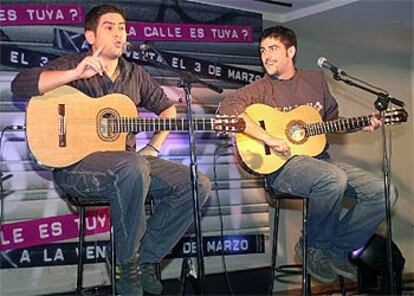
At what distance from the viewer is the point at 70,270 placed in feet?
10.1

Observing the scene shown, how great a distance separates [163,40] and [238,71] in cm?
58

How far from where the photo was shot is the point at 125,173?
2100 millimetres

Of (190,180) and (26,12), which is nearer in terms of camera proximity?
(190,180)

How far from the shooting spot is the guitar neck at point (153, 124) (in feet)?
7.69

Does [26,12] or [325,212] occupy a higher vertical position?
[26,12]

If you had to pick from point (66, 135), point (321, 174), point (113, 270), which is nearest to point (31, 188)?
point (66, 135)

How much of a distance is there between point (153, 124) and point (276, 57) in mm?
786

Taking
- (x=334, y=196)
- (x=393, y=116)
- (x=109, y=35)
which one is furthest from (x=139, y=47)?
(x=393, y=116)

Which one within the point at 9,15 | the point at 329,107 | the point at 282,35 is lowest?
the point at 329,107

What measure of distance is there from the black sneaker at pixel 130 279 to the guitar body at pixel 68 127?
476 millimetres

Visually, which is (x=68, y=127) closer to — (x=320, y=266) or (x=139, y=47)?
(x=139, y=47)

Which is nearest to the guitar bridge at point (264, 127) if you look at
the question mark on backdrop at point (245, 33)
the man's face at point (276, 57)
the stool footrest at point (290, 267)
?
the man's face at point (276, 57)

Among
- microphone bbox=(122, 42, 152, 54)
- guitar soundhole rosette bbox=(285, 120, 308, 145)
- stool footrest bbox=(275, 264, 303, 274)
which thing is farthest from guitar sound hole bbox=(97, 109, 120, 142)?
stool footrest bbox=(275, 264, 303, 274)

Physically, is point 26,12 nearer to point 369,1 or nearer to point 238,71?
point 238,71
